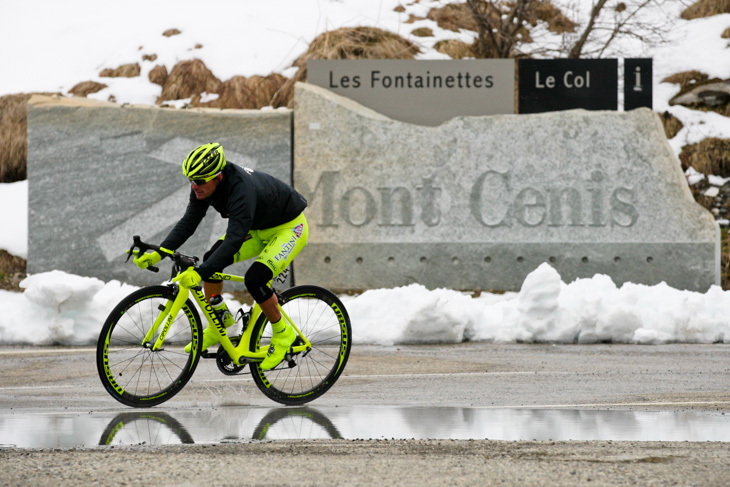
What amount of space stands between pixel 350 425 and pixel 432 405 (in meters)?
0.95

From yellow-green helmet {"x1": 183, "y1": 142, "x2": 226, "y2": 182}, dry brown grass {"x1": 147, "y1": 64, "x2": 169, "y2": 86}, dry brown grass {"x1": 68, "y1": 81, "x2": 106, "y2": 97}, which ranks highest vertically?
dry brown grass {"x1": 147, "y1": 64, "x2": 169, "y2": 86}

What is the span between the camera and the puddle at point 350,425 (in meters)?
5.08

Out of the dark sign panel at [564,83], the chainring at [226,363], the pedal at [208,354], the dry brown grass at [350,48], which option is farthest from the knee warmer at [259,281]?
the dry brown grass at [350,48]

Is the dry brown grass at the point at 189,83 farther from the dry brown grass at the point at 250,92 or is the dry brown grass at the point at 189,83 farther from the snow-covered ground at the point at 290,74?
the dry brown grass at the point at 250,92

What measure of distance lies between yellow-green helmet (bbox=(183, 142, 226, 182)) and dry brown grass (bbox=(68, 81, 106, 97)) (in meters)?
13.4

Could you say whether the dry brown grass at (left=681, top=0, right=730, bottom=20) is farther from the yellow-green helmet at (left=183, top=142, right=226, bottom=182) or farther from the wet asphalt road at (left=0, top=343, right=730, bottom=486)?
the yellow-green helmet at (left=183, top=142, right=226, bottom=182)

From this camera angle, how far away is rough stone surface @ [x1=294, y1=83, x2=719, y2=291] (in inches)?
550

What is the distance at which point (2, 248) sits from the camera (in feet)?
50.4

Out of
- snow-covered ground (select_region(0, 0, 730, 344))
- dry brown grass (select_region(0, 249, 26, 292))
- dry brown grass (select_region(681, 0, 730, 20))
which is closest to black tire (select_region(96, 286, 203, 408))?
snow-covered ground (select_region(0, 0, 730, 344))

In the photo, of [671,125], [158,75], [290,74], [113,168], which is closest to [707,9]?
[671,125]

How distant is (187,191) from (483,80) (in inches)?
186

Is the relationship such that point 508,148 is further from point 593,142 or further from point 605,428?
point 605,428

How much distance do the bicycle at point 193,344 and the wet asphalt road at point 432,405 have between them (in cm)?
18

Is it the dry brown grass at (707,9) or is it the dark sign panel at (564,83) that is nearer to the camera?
the dark sign panel at (564,83)
